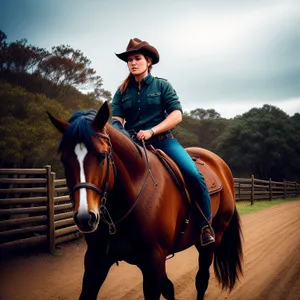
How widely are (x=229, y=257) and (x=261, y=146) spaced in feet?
108

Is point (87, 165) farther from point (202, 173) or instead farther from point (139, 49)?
point (202, 173)

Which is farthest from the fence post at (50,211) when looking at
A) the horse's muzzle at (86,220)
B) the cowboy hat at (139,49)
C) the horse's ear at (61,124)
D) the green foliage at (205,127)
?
the green foliage at (205,127)

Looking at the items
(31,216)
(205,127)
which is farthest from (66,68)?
(205,127)

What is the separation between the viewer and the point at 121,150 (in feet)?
7.82

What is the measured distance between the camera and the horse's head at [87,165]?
70.4 inches

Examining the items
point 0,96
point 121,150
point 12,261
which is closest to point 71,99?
point 0,96

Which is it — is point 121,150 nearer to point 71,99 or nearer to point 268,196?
point 71,99

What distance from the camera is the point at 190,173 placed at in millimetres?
3051

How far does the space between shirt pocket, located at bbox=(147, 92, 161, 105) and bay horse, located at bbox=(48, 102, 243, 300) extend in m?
0.56

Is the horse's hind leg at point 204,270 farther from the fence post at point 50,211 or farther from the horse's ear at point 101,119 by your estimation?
the fence post at point 50,211

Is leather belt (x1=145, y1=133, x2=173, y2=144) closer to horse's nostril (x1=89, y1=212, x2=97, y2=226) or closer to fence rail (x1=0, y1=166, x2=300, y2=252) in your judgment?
horse's nostril (x1=89, y1=212, x2=97, y2=226)

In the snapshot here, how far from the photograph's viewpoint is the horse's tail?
431 centimetres

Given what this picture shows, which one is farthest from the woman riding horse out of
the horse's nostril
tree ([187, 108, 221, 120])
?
tree ([187, 108, 221, 120])

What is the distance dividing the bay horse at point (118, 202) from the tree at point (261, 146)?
1341 inches
